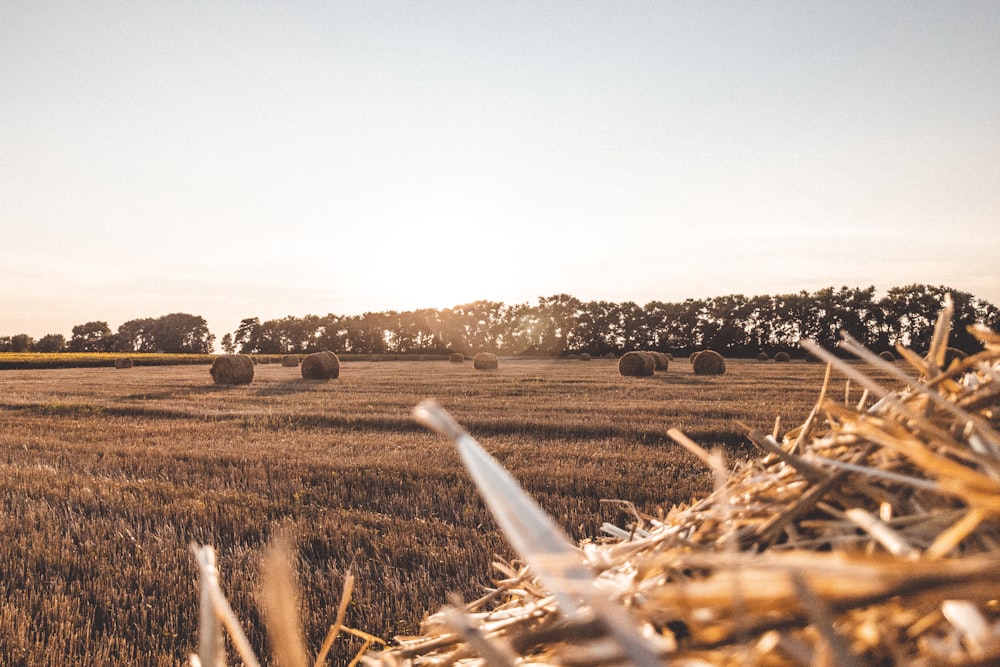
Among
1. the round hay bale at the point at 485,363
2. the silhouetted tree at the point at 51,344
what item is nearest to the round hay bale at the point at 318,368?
the round hay bale at the point at 485,363

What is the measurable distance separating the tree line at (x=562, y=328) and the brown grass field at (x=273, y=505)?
70499 millimetres

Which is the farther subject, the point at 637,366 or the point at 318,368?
the point at 637,366

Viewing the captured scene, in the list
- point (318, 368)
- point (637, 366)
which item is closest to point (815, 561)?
point (637, 366)

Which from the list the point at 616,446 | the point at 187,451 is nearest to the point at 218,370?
the point at 187,451

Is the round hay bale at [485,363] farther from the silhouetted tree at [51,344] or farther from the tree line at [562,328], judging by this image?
the silhouetted tree at [51,344]

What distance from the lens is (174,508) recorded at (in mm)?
6316

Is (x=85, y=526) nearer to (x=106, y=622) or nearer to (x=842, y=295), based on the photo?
(x=106, y=622)

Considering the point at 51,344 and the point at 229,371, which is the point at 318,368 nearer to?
the point at 229,371

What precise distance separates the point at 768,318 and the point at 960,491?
10089 cm

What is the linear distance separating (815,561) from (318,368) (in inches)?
1334

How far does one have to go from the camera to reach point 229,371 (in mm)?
28719

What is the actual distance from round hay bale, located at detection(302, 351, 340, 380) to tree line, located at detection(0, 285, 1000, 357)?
5410cm

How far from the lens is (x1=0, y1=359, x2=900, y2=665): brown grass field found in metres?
4.03

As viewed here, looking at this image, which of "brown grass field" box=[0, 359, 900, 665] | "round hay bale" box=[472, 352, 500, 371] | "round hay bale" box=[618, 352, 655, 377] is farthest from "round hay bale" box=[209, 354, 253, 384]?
"round hay bale" box=[618, 352, 655, 377]
